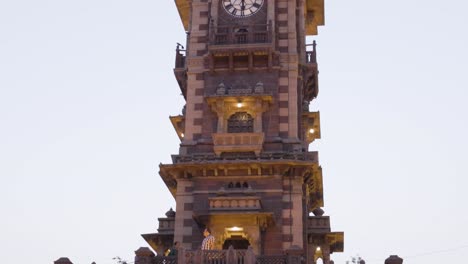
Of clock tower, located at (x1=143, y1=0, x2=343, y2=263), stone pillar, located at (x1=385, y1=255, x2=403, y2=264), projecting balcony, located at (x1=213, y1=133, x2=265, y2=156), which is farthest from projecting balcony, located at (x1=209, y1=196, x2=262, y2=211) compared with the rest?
stone pillar, located at (x1=385, y1=255, x2=403, y2=264)

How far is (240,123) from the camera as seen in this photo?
1368 inches

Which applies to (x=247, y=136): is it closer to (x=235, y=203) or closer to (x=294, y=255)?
(x=235, y=203)

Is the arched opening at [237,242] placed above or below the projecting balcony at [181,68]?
below

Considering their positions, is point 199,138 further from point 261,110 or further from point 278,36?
point 278,36

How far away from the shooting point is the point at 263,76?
3566 centimetres

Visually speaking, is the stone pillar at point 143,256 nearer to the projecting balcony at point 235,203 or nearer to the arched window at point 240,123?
the projecting balcony at point 235,203

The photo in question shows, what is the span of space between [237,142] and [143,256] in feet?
27.6

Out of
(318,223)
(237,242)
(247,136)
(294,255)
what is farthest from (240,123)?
(294,255)

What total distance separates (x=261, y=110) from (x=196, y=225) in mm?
6402

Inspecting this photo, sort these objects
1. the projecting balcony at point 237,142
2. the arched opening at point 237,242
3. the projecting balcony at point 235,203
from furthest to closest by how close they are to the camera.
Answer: the projecting balcony at point 237,142 → the arched opening at point 237,242 → the projecting balcony at point 235,203

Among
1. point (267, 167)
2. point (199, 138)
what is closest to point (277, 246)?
point (267, 167)

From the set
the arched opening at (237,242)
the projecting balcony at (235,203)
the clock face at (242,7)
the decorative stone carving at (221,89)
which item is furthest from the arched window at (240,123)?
the clock face at (242,7)

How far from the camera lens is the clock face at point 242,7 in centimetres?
3731

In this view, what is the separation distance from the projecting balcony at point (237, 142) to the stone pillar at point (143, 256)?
7.62 m
